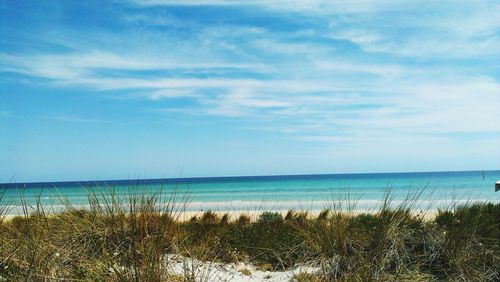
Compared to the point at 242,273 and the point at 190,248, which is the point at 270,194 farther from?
the point at 190,248

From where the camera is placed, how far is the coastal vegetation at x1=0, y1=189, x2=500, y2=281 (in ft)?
→ 17.3

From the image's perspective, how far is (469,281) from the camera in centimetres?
632

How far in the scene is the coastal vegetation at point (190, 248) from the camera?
5.27 m

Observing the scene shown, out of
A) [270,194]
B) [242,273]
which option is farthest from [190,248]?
[270,194]

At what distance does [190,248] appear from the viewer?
6.07 m

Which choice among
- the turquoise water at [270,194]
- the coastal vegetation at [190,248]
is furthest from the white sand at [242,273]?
the turquoise water at [270,194]

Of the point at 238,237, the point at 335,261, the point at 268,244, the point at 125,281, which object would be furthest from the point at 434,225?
the point at 125,281

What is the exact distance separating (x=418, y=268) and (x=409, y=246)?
827 mm

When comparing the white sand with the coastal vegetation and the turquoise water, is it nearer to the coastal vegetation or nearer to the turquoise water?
the coastal vegetation

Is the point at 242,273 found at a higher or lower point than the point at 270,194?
higher

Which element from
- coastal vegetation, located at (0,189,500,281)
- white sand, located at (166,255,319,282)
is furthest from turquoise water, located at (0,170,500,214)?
white sand, located at (166,255,319,282)

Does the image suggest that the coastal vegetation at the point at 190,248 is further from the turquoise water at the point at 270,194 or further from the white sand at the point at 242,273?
the turquoise water at the point at 270,194

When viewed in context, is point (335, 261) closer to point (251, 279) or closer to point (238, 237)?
point (251, 279)

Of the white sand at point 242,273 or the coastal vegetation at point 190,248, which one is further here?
the white sand at point 242,273
